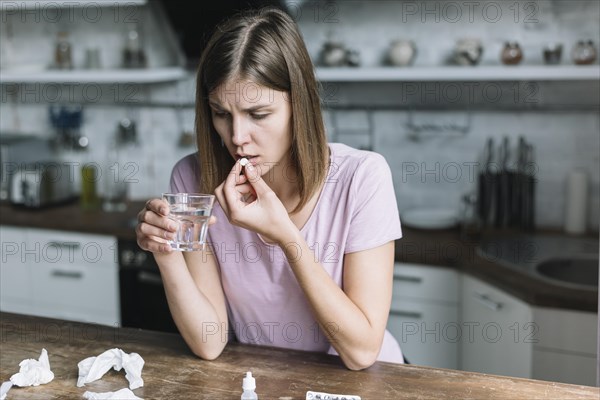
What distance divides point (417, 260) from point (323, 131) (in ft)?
4.00

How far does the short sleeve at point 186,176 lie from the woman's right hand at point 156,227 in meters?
0.35

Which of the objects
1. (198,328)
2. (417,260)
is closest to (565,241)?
(417,260)

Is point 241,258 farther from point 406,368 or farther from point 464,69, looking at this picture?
point 464,69

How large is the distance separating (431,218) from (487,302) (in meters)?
0.65

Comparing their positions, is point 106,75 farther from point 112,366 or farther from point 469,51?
point 112,366

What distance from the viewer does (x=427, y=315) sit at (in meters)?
2.98

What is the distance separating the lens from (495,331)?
2.75 m

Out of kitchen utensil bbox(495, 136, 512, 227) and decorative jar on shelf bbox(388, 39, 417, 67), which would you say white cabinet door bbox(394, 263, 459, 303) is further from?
decorative jar on shelf bbox(388, 39, 417, 67)

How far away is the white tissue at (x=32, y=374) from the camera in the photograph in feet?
5.06

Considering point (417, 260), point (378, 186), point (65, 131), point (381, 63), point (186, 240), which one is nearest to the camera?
point (186, 240)

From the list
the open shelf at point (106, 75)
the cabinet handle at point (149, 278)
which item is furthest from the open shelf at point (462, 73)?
the cabinet handle at point (149, 278)

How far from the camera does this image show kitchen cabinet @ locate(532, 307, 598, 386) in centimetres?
248

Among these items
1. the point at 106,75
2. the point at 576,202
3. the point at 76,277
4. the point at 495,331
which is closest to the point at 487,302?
the point at 495,331

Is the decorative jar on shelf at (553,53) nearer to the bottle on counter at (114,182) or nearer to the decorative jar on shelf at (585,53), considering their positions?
the decorative jar on shelf at (585,53)
